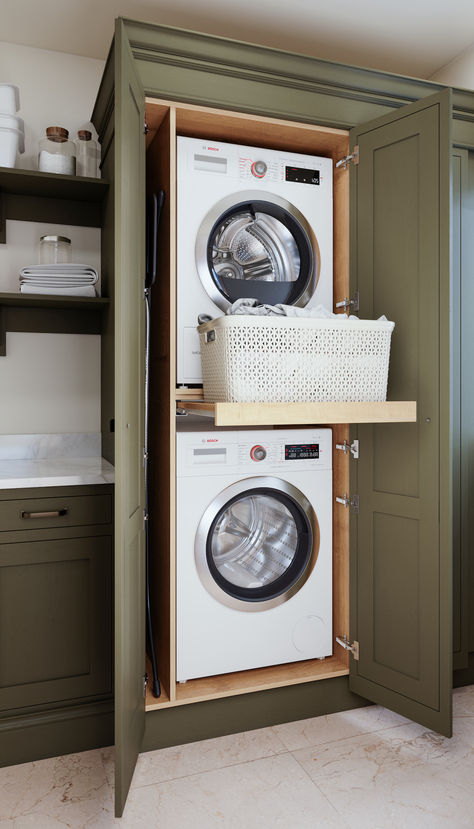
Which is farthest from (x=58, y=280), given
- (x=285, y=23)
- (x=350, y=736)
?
(x=350, y=736)

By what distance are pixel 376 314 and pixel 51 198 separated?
1.45 metres

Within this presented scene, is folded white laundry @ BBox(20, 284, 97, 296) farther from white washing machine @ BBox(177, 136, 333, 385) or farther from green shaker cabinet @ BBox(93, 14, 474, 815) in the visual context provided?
white washing machine @ BBox(177, 136, 333, 385)

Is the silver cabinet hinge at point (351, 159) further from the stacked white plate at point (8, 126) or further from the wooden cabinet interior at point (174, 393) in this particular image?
the stacked white plate at point (8, 126)

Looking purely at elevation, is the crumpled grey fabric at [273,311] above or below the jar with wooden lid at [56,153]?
below

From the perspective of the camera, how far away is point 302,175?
2.20m

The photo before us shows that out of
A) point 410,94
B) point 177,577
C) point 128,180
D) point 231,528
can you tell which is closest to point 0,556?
point 177,577

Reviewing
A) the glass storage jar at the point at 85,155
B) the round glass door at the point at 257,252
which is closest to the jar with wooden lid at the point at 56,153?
the glass storage jar at the point at 85,155

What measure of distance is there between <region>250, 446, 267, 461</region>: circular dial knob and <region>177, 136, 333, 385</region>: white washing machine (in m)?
0.33

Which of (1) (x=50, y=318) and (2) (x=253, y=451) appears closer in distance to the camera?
(2) (x=253, y=451)

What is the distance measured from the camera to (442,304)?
1.92 metres

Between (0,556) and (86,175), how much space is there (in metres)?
1.54

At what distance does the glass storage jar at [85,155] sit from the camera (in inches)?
93.2

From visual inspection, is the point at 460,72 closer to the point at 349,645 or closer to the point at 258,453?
the point at 258,453

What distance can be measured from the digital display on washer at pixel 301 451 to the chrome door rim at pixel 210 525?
0.10 meters
